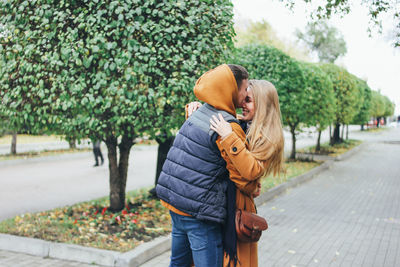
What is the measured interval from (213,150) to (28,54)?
3.51 meters

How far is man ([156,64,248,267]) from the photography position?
2.33 meters

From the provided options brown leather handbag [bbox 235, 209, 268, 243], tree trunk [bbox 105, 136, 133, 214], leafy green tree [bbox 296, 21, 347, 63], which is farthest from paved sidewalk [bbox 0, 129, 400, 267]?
leafy green tree [bbox 296, 21, 347, 63]

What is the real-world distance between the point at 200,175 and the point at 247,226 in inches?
17.1

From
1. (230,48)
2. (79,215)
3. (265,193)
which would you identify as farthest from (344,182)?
(79,215)

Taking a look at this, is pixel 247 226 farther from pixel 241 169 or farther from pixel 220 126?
pixel 220 126

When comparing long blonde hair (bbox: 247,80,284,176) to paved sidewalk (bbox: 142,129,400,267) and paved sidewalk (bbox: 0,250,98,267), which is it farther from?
paved sidewalk (bbox: 0,250,98,267)

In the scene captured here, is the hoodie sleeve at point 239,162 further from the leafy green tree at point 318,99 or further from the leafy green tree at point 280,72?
the leafy green tree at point 318,99

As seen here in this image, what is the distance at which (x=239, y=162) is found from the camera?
2.22 metres

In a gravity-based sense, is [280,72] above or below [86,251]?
above

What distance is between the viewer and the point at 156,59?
4883 millimetres

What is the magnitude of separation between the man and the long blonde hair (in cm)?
12

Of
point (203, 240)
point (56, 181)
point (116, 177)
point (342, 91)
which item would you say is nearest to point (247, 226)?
point (203, 240)

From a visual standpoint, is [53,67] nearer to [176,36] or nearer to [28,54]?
[28,54]

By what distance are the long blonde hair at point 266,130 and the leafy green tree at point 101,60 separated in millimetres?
2490
